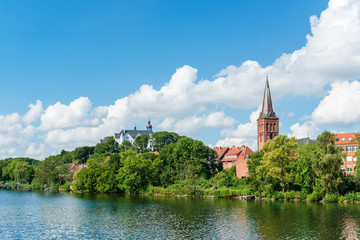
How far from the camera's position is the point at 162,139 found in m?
161

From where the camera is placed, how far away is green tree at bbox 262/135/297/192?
73438 mm

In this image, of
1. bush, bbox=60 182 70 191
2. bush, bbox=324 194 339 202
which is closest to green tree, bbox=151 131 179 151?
bush, bbox=60 182 70 191

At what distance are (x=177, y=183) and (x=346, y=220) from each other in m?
55.6

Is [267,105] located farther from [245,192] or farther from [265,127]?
[245,192]

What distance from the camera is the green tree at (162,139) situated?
16088cm

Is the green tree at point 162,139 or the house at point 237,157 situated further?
the green tree at point 162,139

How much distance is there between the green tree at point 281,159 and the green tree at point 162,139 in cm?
8827

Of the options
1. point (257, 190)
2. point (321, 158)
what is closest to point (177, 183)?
point (257, 190)

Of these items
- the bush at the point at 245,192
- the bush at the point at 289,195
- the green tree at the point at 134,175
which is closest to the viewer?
the bush at the point at 289,195

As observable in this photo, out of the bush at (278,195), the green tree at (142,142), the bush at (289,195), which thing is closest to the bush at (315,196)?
→ the bush at (289,195)

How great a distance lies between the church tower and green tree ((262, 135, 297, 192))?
47.2 m

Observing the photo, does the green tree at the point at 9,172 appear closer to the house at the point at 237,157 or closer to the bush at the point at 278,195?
the house at the point at 237,157

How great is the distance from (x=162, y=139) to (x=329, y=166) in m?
102

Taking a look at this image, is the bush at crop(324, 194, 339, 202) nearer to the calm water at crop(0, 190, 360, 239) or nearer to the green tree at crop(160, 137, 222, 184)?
the calm water at crop(0, 190, 360, 239)
